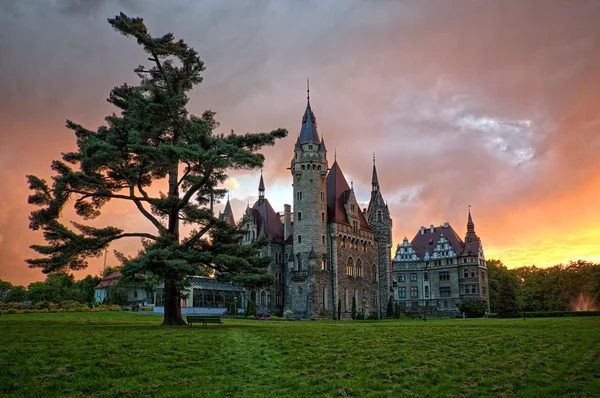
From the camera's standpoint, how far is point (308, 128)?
5975cm

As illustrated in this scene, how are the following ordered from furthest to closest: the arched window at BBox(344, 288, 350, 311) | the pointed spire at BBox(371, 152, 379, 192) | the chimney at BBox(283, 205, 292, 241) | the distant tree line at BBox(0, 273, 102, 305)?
1. the distant tree line at BBox(0, 273, 102, 305)
2. the pointed spire at BBox(371, 152, 379, 192)
3. the chimney at BBox(283, 205, 292, 241)
4. the arched window at BBox(344, 288, 350, 311)

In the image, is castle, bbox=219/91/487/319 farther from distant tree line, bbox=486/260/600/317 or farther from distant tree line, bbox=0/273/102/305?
distant tree line, bbox=0/273/102/305

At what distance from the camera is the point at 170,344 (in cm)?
1641

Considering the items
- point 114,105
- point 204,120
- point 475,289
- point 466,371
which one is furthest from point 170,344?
point 475,289

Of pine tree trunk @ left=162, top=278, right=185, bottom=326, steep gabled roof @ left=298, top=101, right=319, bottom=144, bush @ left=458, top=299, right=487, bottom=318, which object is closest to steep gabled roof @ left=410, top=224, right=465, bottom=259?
bush @ left=458, top=299, right=487, bottom=318

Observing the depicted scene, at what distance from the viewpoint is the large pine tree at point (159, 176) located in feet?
84.1

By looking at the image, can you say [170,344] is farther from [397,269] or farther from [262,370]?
[397,269]

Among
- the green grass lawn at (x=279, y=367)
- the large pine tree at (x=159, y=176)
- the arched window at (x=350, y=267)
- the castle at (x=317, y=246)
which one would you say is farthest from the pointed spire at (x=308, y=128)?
the green grass lawn at (x=279, y=367)

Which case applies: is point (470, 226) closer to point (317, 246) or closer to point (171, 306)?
point (317, 246)

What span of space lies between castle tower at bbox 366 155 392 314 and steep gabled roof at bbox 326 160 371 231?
2.61 m

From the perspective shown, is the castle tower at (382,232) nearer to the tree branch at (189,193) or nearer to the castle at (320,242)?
the castle at (320,242)

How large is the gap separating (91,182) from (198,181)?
572 cm

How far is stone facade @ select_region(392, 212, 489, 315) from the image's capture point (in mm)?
80812

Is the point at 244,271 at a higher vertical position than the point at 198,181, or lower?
lower
